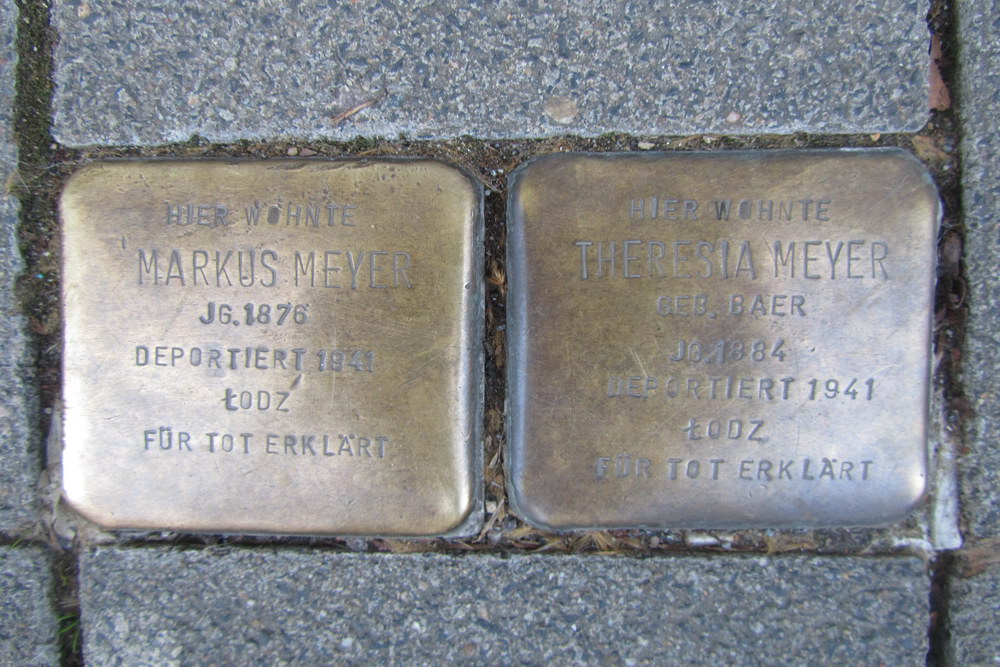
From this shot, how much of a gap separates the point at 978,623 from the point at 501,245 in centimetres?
103

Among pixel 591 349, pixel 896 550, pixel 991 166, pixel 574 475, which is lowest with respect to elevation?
pixel 896 550

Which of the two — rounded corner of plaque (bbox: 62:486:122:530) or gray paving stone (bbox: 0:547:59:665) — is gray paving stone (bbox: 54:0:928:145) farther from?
gray paving stone (bbox: 0:547:59:665)

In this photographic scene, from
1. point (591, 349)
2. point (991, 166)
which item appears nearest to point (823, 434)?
point (591, 349)

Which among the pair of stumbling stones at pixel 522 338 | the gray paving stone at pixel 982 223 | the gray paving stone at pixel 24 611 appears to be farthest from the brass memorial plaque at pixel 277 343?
the gray paving stone at pixel 982 223

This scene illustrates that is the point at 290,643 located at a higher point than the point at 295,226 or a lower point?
lower

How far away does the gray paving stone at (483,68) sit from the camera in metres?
1.03

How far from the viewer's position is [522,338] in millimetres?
992

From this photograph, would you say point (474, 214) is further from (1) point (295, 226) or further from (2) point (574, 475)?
(2) point (574, 475)

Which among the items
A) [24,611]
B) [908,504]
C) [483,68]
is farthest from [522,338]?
[24,611]

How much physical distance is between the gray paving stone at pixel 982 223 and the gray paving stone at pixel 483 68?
89 mm

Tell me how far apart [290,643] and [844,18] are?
1411 mm

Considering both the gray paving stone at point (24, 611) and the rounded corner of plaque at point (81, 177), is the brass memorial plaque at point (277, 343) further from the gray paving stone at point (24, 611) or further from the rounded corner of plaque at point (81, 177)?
→ the gray paving stone at point (24, 611)

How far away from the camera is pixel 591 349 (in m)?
0.99

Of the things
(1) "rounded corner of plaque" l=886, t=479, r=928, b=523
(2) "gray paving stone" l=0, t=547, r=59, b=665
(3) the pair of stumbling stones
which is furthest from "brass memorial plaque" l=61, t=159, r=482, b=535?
(1) "rounded corner of plaque" l=886, t=479, r=928, b=523
